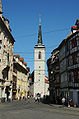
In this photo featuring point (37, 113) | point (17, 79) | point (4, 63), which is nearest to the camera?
point (37, 113)

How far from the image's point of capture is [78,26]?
3700 centimetres

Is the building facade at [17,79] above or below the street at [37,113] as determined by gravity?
above

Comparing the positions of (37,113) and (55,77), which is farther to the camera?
(55,77)

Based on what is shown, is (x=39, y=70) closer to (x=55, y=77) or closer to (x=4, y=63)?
(x=55, y=77)

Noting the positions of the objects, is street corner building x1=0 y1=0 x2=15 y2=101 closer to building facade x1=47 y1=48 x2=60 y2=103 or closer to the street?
building facade x1=47 y1=48 x2=60 y2=103

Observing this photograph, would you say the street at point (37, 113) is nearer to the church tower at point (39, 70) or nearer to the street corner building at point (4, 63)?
the street corner building at point (4, 63)

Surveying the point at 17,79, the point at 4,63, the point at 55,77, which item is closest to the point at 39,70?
the point at 17,79

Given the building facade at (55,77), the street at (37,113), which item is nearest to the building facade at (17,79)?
the building facade at (55,77)

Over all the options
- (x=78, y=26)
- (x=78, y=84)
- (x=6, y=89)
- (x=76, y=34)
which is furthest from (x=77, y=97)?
(x=6, y=89)

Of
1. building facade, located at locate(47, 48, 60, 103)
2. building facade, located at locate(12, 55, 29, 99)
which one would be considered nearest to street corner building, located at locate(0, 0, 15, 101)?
building facade, located at locate(12, 55, 29, 99)

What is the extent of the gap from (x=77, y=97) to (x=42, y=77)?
7274cm

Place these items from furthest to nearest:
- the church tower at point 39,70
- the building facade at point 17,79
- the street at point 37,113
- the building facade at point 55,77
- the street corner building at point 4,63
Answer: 1. the church tower at point 39,70
2. the building facade at point 17,79
3. the building facade at point 55,77
4. the street corner building at point 4,63
5. the street at point 37,113

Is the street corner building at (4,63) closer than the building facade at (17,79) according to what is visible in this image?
Yes

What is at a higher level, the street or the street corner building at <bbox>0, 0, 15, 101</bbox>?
the street corner building at <bbox>0, 0, 15, 101</bbox>
